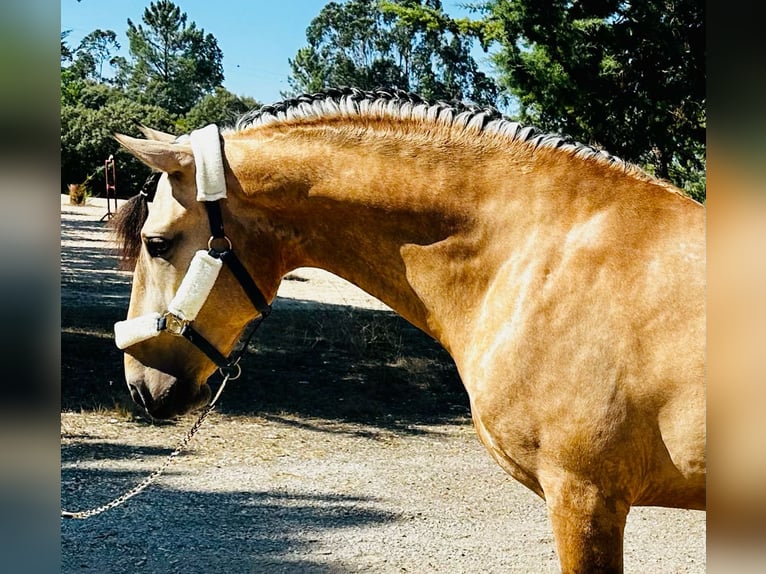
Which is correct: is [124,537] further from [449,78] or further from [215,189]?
[449,78]

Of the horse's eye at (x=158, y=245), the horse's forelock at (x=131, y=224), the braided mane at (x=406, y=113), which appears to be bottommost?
the horse's eye at (x=158, y=245)

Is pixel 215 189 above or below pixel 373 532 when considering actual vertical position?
above

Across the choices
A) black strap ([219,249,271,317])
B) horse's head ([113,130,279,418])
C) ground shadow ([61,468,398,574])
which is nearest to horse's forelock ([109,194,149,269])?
horse's head ([113,130,279,418])

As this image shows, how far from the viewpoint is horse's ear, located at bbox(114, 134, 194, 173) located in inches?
93.6

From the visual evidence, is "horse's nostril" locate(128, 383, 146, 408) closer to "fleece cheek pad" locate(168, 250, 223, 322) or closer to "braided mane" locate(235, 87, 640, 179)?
"fleece cheek pad" locate(168, 250, 223, 322)

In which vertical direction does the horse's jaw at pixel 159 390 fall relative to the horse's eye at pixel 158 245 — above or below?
below

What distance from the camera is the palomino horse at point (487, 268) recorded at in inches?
82.9

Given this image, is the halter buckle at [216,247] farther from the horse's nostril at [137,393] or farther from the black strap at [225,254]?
the horse's nostril at [137,393]

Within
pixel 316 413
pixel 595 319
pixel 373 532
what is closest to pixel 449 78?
pixel 316 413

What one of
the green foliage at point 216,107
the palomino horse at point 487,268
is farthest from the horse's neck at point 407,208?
the green foliage at point 216,107

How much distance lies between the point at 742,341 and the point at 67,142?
90.5 ft

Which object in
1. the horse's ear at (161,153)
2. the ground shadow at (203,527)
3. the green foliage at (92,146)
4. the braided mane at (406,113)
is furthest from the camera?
the green foliage at (92,146)

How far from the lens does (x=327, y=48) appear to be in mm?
56656

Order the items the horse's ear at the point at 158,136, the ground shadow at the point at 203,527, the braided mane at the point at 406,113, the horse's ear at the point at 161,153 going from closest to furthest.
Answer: the horse's ear at the point at 161,153
the braided mane at the point at 406,113
the horse's ear at the point at 158,136
the ground shadow at the point at 203,527
